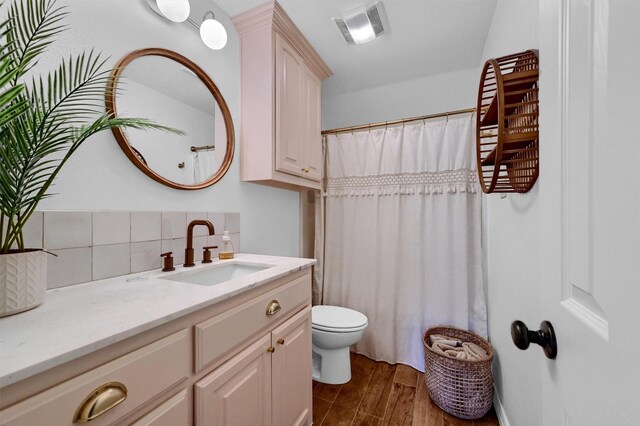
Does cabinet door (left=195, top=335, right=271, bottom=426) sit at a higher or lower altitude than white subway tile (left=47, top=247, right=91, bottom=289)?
lower

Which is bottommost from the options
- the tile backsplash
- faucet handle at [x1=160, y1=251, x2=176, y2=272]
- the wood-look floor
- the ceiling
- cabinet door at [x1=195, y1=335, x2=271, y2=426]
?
the wood-look floor

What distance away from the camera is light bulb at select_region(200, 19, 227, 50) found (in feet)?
4.26

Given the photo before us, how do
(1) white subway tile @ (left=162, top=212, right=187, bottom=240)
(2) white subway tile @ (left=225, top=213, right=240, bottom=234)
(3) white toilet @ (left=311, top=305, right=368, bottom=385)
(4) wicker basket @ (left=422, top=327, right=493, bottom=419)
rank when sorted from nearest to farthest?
(1) white subway tile @ (left=162, top=212, right=187, bottom=240) < (4) wicker basket @ (left=422, top=327, right=493, bottom=419) < (2) white subway tile @ (left=225, top=213, right=240, bottom=234) < (3) white toilet @ (left=311, top=305, right=368, bottom=385)

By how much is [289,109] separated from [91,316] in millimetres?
1471

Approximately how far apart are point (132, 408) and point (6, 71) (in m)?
0.79

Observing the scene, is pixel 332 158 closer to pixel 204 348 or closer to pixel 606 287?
pixel 204 348

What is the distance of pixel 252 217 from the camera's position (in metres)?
1.76

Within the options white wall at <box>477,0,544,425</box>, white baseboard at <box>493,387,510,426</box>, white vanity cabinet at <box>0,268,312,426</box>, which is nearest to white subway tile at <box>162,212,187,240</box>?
white vanity cabinet at <box>0,268,312,426</box>

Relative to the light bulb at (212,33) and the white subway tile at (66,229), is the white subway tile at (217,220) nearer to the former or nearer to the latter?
the white subway tile at (66,229)

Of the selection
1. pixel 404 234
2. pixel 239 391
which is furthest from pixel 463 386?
pixel 239 391

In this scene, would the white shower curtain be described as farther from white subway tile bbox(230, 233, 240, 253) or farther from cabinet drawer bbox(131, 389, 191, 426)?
cabinet drawer bbox(131, 389, 191, 426)

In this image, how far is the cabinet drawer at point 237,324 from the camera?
72cm

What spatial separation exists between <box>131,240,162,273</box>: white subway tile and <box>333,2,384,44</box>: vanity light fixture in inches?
66.9

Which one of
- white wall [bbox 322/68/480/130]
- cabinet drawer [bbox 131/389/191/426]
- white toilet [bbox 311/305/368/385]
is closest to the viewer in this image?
cabinet drawer [bbox 131/389/191/426]
